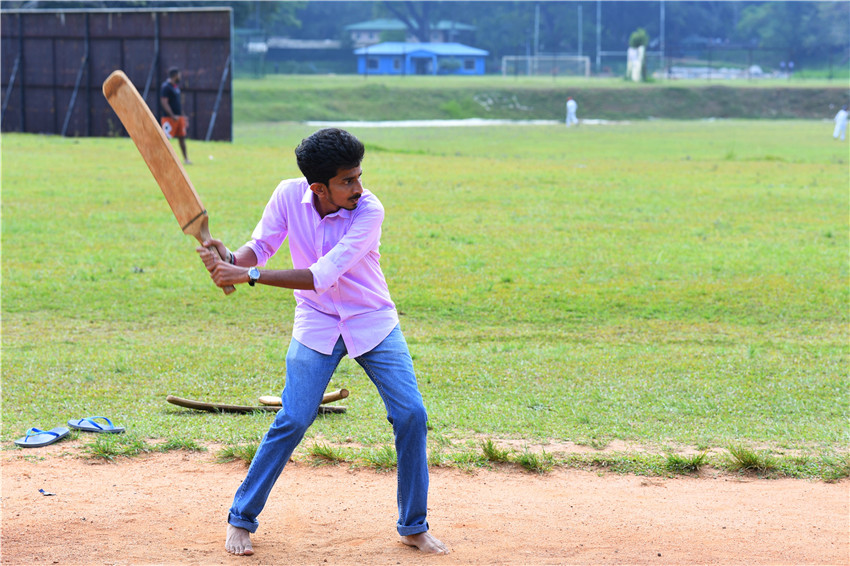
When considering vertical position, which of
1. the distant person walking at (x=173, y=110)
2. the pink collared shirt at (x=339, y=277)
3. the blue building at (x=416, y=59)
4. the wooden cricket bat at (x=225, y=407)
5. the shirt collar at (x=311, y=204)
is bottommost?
the wooden cricket bat at (x=225, y=407)

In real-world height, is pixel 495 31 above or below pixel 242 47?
above

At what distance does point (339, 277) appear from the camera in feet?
13.7

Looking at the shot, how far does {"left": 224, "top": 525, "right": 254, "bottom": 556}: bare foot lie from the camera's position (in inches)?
173

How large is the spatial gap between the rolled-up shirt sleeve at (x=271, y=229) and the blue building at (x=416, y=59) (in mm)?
86344

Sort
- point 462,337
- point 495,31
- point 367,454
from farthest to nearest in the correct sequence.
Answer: point 495,31
point 462,337
point 367,454

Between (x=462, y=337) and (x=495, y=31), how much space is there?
9079 centimetres

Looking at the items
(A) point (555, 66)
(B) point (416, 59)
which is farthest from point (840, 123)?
(B) point (416, 59)

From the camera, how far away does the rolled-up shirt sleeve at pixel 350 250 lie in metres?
4.07

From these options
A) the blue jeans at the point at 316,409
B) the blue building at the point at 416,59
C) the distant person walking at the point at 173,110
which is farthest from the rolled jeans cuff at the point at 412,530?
the blue building at the point at 416,59

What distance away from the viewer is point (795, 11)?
89750 millimetres

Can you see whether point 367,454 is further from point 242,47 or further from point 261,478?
point 242,47

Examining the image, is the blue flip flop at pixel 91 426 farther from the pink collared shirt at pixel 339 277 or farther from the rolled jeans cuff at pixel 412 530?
the rolled jeans cuff at pixel 412 530

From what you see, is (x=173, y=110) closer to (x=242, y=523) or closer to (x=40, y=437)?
(x=40, y=437)

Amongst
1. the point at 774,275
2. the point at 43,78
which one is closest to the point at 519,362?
the point at 774,275
